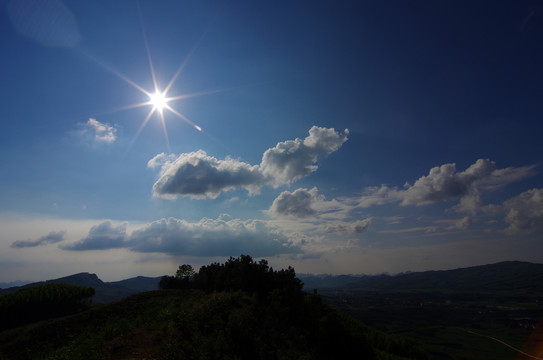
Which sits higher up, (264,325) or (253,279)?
(253,279)

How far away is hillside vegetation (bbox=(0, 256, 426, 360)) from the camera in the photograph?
24.3m

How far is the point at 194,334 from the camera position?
2666cm

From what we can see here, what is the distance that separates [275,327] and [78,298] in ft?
165

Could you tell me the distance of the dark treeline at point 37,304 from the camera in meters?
52.0

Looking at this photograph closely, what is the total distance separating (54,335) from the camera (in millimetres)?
29766

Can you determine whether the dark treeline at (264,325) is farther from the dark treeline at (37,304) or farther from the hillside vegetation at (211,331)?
the dark treeline at (37,304)

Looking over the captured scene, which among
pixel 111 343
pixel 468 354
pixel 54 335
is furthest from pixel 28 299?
pixel 468 354

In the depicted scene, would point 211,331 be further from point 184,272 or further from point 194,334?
point 184,272

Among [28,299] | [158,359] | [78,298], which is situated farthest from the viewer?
[78,298]

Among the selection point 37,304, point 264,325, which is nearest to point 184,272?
point 37,304

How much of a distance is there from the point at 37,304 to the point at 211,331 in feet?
158

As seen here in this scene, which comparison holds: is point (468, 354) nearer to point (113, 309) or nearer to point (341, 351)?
point (341, 351)

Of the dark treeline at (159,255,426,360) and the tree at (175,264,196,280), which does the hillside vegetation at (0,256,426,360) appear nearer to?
the dark treeline at (159,255,426,360)

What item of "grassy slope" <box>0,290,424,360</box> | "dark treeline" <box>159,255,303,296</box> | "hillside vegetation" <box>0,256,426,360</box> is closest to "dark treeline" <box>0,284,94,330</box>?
"hillside vegetation" <box>0,256,426,360</box>
